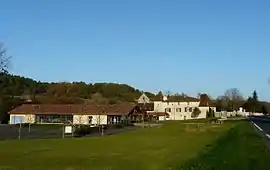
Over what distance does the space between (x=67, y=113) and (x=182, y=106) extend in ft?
187

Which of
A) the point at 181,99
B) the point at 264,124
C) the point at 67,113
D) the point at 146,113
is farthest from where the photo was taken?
the point at 181,99

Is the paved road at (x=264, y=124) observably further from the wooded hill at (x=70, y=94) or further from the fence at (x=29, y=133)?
the wooded hill at (x=70, y=94)

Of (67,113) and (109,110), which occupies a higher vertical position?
(109,110)

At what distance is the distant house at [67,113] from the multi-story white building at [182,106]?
148ft

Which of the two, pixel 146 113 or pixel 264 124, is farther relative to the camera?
pixel 146 113

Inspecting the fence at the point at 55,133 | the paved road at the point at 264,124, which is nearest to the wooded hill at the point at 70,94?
the fence at the point at 55,133

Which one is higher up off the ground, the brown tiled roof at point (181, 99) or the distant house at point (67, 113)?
the brown tiled roof at point (181, 99)

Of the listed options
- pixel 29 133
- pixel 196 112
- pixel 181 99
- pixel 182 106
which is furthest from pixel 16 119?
pixel 181 99

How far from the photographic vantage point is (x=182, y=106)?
503 feet

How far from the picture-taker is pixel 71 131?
53.1m

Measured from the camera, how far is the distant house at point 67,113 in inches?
4108

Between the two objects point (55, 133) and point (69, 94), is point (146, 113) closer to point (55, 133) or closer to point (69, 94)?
point (69, 94)

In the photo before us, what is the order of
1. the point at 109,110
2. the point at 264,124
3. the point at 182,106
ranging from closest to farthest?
the point at 264,124 < the point at 109,110 < the point at 182,106

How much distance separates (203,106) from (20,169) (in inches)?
5371
